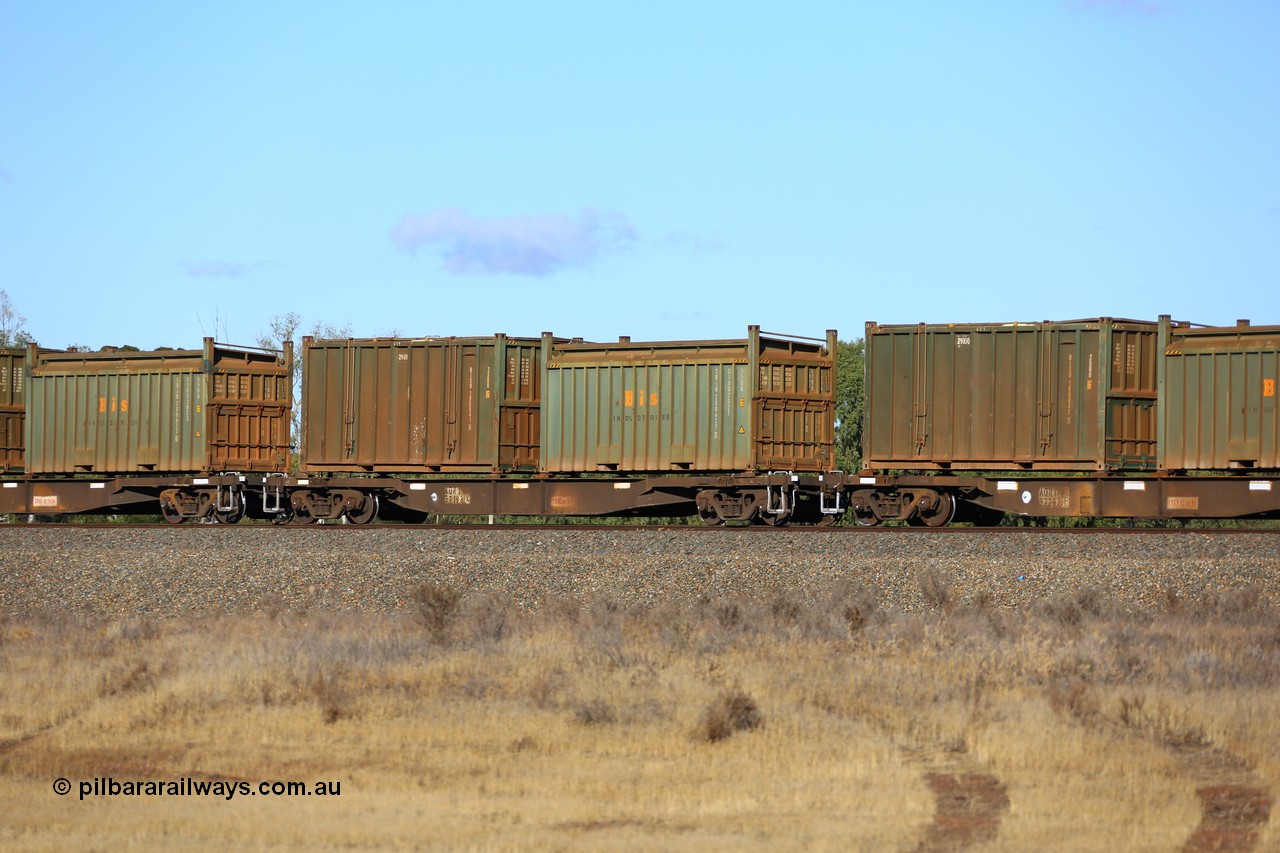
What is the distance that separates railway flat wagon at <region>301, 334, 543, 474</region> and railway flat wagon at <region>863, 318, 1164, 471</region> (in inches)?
242

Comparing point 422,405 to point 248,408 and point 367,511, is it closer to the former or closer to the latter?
point 367,511

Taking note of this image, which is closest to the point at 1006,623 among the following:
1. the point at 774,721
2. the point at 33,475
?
the point at 774,721

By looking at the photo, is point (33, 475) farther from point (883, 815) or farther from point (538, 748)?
point (883, 815)

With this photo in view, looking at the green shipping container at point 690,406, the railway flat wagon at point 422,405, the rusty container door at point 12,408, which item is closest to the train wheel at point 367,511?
the railway flat wagon at point 422,405

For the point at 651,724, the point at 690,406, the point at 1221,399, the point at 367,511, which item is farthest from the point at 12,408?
the point at 1221,399

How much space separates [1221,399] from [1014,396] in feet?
10.0

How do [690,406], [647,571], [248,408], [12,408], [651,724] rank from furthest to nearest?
[12,408]
[248,408]
[690,406]
[647,571]
[651,724]

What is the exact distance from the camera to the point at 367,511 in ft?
80.6

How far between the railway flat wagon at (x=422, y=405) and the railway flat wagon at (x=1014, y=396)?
6.14 m

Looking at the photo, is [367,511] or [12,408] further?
[12,408]

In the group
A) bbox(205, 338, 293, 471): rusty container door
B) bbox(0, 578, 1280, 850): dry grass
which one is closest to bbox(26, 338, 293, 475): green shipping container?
bbox(205, 338, 293, 471): rusty container door

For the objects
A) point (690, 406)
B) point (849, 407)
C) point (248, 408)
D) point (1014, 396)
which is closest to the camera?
point (1014, 396)

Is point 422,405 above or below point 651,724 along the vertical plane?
above

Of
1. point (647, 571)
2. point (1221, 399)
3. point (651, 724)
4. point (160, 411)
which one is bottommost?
point (651, 724)
